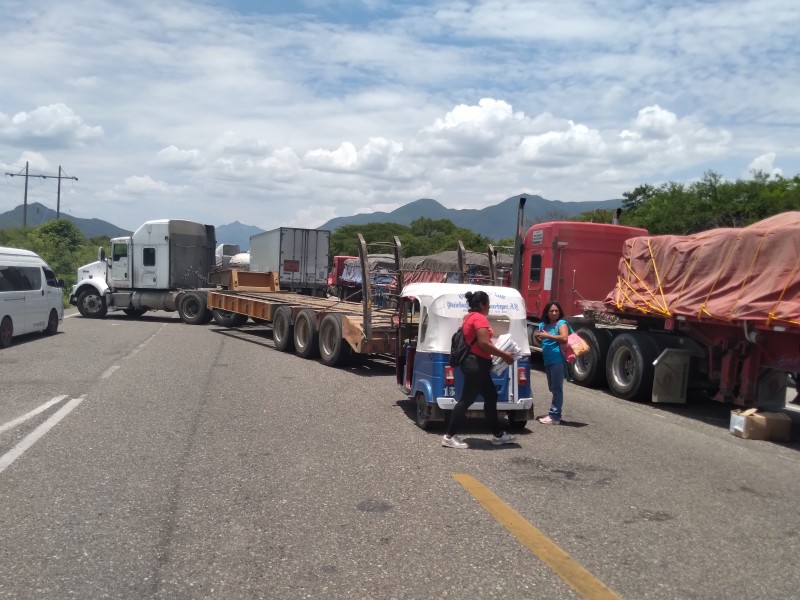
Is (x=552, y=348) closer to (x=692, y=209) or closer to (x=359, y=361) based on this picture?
(x=359, y=361)

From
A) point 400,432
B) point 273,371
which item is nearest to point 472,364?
point 400,432

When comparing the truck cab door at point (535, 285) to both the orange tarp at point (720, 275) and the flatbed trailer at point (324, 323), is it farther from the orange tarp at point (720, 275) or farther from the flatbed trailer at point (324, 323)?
the flatbed trailer at point (324, 323)

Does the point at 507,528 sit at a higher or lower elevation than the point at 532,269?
lower

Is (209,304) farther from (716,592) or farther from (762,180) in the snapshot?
(762,180)

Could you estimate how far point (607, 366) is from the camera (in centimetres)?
1266

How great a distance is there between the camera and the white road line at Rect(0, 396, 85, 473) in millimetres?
6996

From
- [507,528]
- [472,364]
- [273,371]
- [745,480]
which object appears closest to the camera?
[507,528]

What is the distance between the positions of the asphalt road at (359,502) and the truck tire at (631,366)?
0.67 meters

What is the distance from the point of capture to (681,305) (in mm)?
10875

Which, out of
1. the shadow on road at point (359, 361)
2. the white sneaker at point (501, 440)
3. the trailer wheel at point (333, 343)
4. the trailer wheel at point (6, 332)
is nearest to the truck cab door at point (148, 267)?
the shadow on road at point (359, 361)

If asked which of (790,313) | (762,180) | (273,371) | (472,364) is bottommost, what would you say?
(273,371)

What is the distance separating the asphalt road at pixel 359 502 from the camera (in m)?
4.52

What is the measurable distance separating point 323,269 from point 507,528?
21977 mm

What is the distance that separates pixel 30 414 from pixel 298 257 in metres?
17.4
